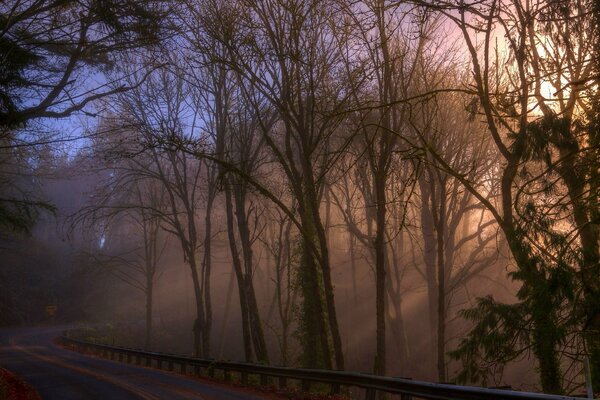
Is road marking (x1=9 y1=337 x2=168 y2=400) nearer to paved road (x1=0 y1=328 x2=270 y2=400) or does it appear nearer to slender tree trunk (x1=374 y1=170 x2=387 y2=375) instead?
paved road (x1=0 y1=328 x2=270 y2=400)

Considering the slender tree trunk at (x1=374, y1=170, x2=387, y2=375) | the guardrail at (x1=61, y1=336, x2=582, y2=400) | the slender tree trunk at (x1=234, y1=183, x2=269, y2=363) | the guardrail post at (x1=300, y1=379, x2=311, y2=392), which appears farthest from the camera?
the slender tree trunk at (x1=234, y1=183, x2=269, y2=363)

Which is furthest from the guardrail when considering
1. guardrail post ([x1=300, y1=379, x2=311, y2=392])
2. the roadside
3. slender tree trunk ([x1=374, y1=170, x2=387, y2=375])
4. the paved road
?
the roadside

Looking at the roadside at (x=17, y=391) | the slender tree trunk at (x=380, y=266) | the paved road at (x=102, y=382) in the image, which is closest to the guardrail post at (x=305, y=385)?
the paved road at (x=102, y=382)

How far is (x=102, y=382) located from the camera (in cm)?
1820

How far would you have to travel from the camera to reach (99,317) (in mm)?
67562

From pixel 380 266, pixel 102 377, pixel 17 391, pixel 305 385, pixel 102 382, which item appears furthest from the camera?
pixel 102 377

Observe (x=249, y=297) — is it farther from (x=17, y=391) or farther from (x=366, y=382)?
(x=366, y=382)

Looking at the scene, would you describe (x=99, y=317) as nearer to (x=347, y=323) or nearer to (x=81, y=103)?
(x=347, y=323)

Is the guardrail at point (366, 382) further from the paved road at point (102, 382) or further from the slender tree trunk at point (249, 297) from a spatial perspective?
the slender tree trunk at point (249, 297)

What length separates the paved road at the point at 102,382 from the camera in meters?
15.2

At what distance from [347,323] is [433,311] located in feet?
43.4

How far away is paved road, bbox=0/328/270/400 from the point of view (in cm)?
1516

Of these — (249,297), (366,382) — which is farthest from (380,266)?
(249,297)

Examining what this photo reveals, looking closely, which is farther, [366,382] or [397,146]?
[397,146]
